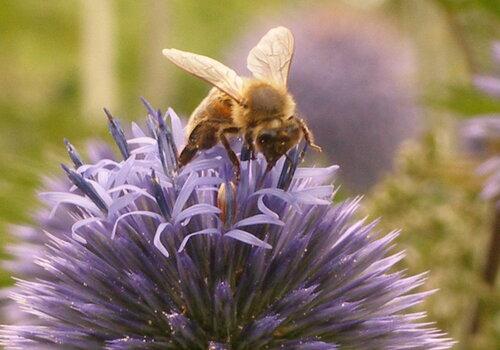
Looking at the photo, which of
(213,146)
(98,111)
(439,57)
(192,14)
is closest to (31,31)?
(192,14)

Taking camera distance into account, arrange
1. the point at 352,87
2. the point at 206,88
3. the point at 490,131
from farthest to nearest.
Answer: the point at 206,88 → the point at 352,87 → the point at 490,131

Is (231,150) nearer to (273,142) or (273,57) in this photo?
(273,142)

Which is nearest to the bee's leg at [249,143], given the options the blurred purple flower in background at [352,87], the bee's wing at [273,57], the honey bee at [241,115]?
the honey bee at [241,115]

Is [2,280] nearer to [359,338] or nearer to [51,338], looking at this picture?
Result: [51,338]

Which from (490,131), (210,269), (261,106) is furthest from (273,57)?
(490,131)

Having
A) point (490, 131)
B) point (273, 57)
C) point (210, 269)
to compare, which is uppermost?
point (490, 131)

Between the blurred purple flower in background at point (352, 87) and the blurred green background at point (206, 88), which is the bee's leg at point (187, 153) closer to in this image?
the blurred green background at point (206, 88)
